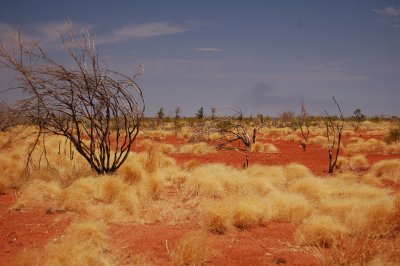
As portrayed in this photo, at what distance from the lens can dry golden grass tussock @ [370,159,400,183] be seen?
14671 millimetres

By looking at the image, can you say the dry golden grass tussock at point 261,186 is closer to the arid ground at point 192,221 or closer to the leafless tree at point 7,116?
the arid ground at point 192,221

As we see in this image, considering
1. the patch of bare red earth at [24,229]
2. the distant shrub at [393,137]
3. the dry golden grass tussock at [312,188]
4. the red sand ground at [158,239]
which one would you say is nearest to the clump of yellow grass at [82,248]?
the red sand ground at [158,239]

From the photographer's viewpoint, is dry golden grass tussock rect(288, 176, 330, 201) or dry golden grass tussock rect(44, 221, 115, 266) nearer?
dry golden grass tussock rect(44, 221, 115, 266)

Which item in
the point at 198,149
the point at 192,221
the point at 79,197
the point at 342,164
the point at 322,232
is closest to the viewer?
the point at 322,232

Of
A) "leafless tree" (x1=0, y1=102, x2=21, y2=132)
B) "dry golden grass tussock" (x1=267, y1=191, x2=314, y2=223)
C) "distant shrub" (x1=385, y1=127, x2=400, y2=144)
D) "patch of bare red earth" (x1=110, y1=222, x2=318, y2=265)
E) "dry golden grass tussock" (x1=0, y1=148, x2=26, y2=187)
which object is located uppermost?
"leafless tree" (x1=0, y1=102, x2=21, y2=132)

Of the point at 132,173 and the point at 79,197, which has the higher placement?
the point at 132,173

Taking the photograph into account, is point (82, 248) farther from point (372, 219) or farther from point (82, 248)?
point (372, 219)

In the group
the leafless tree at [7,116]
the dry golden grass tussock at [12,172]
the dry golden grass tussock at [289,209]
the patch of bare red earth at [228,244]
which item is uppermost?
the leafless tree at [7,116]

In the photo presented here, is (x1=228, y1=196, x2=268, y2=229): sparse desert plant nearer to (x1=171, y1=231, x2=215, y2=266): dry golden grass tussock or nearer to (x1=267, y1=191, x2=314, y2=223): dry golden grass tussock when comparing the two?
(x1=267, y1=191, x2=314, y2=223): dry golden grass tussock

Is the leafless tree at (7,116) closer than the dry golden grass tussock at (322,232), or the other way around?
the dry golden grass tussock at (322,232)

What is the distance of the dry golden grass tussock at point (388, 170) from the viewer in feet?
48.1

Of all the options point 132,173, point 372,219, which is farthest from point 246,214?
point 132,173

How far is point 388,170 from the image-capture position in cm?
1522

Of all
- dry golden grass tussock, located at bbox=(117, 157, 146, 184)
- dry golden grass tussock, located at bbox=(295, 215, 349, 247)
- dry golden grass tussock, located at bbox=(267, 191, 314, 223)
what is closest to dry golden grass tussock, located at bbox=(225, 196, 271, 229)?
dry golden grass tussock, located at bbox=(267, 191, 314, 223)
